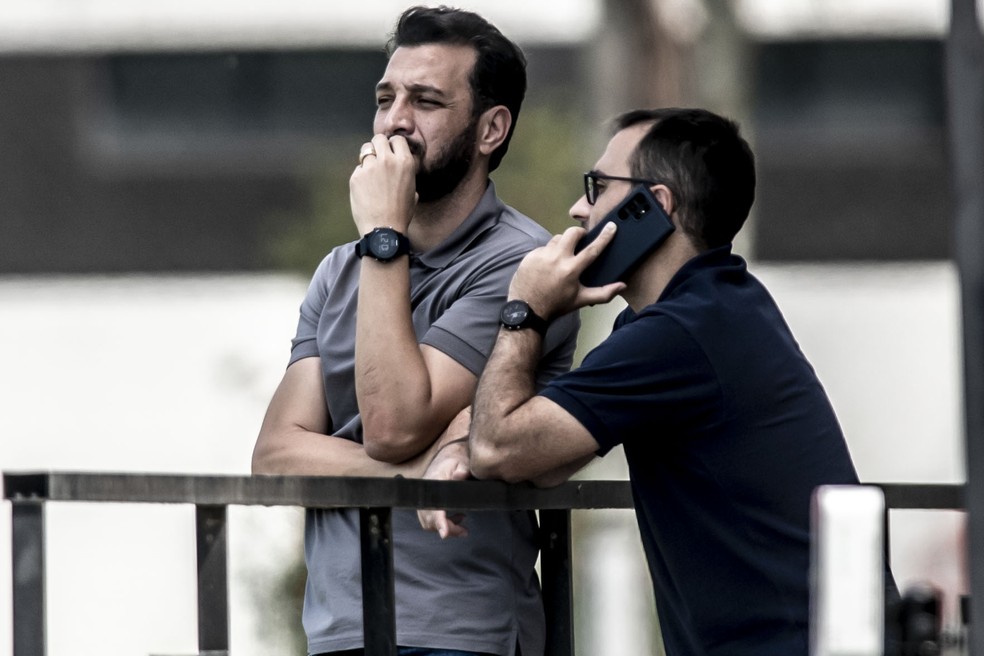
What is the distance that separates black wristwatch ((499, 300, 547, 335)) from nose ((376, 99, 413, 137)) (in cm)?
43

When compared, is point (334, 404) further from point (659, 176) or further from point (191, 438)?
point (191, 438)

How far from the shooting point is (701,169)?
2939 mm

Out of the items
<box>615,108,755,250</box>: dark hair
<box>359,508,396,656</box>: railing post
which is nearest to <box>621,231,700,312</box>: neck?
<box>615,108,755,250</box>: dark hair

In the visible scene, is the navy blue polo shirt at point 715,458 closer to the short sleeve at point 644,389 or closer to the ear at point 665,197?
the short sleeve at point 644,389

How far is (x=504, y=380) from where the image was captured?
2744mm

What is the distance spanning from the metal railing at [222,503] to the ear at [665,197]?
0.48 meters

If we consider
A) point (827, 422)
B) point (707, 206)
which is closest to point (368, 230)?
point (707, 206)

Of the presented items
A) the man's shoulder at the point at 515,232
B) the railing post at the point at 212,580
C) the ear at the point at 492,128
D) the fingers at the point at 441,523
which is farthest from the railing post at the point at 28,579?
the ear at the point at 492,128

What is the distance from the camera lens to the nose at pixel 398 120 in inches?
121

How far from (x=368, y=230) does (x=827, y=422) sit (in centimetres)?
82

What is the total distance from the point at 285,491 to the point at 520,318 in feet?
1.90

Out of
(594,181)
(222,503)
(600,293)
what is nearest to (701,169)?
(594,181)

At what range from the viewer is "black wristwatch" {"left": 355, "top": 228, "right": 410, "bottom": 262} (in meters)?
2.85

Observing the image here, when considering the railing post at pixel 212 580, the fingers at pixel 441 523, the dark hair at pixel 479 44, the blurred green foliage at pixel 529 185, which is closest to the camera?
the railing post at pixel 212 580
